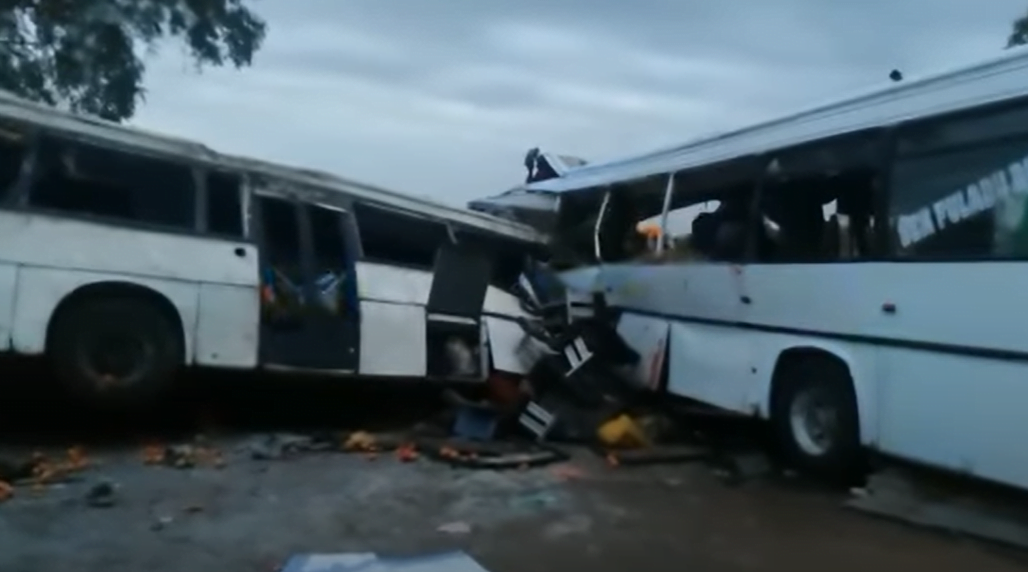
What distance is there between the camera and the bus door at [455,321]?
9.70 m

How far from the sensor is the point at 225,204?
28.7ft

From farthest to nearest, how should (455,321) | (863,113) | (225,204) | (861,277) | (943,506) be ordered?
(455,321)
(225,204)
(863,113)
(861,277)
(943,506)

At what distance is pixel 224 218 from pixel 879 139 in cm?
481

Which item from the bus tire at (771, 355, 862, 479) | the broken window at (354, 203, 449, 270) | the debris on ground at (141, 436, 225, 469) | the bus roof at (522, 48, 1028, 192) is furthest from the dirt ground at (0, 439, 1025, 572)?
the bus roof at (522, 48, 1028, 192)

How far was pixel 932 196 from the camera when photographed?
22.8ft

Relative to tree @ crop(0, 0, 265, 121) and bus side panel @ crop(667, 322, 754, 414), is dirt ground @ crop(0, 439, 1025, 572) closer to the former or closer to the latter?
bus side panel @ crop(667, 322, 754, 414)

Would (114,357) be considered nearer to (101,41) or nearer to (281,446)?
(281,446)

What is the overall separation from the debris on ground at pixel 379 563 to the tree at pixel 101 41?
8.70 meters

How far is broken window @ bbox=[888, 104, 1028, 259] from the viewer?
6.32 meters

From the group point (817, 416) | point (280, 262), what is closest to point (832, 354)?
point (817, 416)

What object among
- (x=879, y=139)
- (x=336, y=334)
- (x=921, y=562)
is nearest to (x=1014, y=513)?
(x=921, y=562)

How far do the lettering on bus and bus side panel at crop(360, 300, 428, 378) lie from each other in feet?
13.3

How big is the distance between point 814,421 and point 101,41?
9.82 metres

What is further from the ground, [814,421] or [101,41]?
[101,41]
